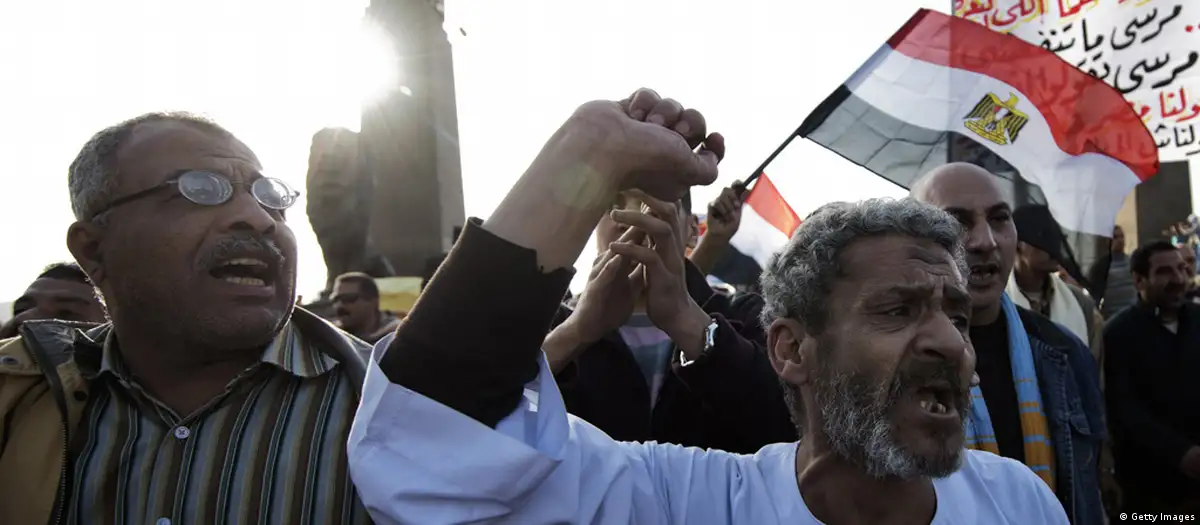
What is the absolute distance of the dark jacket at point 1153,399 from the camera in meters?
4.37

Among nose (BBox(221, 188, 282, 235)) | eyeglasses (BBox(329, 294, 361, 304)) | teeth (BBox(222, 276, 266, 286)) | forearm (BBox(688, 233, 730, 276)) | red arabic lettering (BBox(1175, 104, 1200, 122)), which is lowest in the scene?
Answer: eyeglasses (BBox(329, 294, 361, 304))

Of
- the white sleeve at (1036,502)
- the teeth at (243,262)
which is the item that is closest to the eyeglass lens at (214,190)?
the teeth at (243,262)

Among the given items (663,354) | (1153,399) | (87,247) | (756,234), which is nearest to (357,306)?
(756,234)

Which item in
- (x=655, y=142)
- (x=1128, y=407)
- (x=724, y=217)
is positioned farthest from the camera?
(x=1128, y=407)

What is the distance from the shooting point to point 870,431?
1.51 m

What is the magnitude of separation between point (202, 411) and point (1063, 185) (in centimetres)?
393

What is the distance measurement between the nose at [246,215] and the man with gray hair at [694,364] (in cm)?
78

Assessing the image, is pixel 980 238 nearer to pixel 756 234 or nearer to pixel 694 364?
pixel 694 364

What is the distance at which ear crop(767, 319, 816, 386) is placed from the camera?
166 cm

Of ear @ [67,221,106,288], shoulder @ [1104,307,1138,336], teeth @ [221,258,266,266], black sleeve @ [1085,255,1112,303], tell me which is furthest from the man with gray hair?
shoulder @ [1104,307,1138,336]

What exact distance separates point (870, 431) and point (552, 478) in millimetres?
600

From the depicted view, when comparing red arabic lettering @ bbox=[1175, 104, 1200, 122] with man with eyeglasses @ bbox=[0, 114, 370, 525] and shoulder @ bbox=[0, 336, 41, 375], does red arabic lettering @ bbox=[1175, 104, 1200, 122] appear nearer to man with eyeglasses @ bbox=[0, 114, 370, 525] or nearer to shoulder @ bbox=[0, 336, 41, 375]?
man with eyeglasses @ bbox=[0, 114, 370, 525]

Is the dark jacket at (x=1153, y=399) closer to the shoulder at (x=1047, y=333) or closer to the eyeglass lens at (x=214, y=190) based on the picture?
the shoulder at (x=1047, y=333)

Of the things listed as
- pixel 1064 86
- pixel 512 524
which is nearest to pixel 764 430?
pixel 512 524
